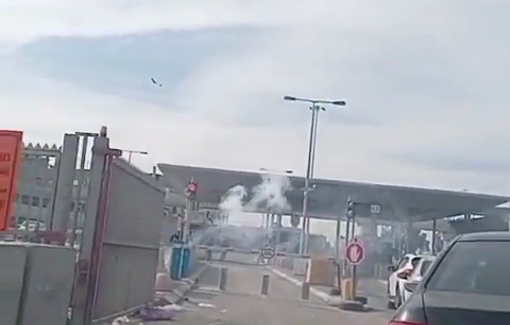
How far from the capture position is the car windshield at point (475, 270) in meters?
5.68

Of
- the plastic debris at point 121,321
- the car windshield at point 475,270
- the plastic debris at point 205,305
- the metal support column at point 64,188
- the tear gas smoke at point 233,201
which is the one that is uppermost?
the tear gas smoke at point 233,201

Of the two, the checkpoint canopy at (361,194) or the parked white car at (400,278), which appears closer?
the parked white car at (400,278)

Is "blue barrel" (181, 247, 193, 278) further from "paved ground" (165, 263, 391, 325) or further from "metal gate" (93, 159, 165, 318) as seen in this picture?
"metal gate" (93, 159, 165, 318)

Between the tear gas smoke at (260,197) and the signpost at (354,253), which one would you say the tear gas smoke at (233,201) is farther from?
the signpost at (354,253)

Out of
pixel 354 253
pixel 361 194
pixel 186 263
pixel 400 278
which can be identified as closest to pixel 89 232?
pixel 400 278

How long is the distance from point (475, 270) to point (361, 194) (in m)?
56.2

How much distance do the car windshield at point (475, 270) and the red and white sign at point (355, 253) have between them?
18.9 m

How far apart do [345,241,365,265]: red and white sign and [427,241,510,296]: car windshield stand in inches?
746

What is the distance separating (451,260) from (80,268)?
5.83 m

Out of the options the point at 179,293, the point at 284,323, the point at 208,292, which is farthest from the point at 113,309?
the point at 208,292

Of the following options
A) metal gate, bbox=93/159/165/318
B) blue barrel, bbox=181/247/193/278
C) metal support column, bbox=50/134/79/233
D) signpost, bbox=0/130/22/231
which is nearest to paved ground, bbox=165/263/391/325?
metal gate, bbox=93/159/165/318

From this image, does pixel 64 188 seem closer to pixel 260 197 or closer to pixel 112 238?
pixel 112 238

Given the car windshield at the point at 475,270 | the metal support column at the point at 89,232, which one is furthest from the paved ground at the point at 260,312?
the car windshield at the point at 475,270

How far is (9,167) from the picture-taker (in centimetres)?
922
